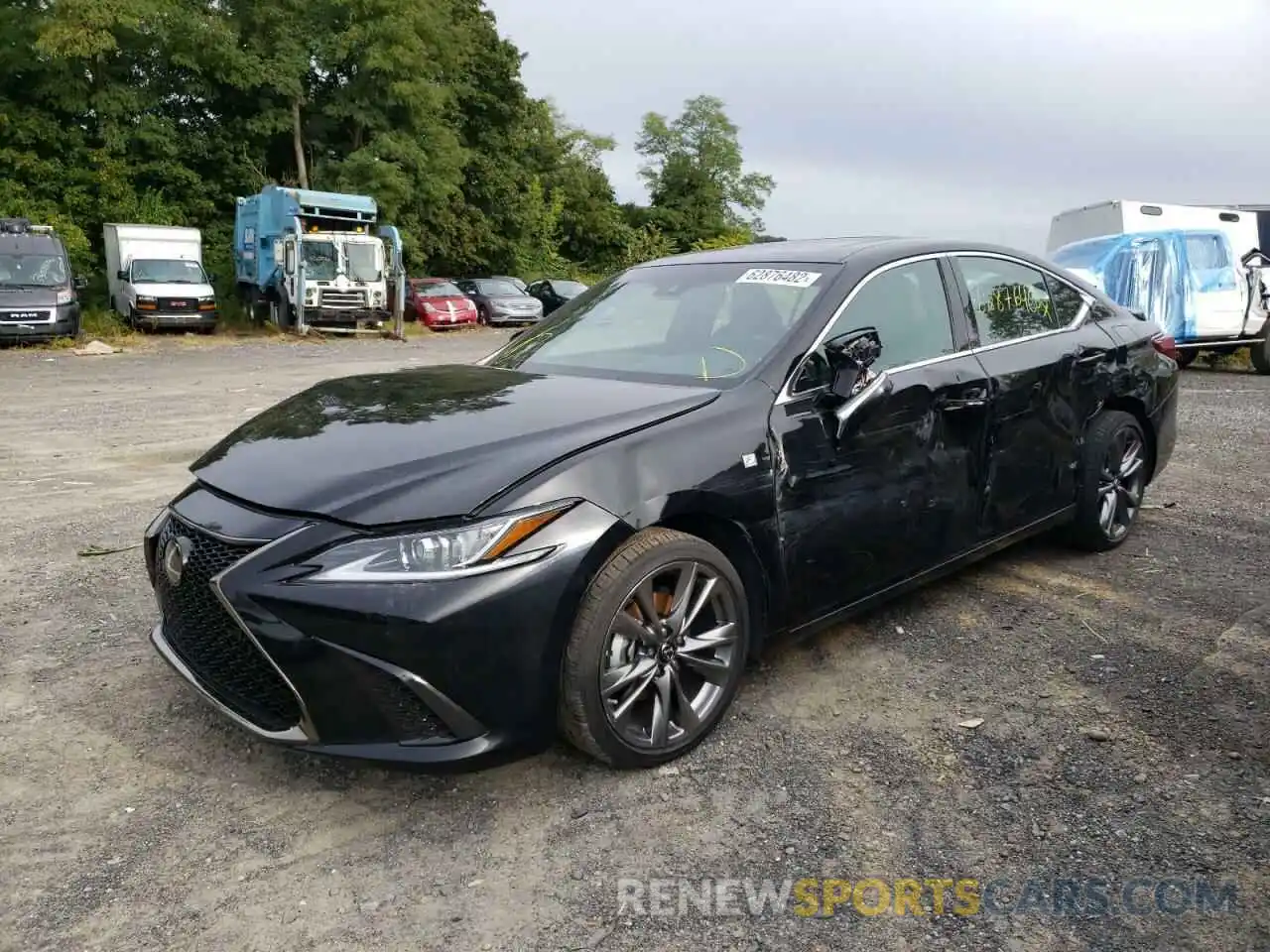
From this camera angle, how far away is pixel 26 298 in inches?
718

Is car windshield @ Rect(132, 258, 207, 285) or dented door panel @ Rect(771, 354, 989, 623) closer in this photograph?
dented door panel @ Rect(771, 354, 989, 623)

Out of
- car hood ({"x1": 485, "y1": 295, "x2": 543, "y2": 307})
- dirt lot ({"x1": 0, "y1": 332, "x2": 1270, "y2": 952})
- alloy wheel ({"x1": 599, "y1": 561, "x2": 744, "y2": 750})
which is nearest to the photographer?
dirt lot ({"x1": 0, "y1": 332, "x2": 1270, "y2": 952})

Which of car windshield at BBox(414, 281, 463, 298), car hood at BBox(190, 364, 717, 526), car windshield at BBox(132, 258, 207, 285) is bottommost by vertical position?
car hood at BBox(190, 364, 717, 526)

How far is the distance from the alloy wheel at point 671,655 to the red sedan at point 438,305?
2417 cm

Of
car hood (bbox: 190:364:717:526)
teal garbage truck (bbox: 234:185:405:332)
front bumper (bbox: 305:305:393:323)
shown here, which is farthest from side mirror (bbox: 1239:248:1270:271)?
front bumper (bbox: 305:305:393:323)

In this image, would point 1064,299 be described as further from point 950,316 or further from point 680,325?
point 680,325

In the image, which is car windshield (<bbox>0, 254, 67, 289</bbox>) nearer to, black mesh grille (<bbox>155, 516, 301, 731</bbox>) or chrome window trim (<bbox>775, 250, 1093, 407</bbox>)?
black mesh grille (<bbox>155, 516, 301, 731</bbox>)

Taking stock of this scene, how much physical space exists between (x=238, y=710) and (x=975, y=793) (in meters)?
2.15

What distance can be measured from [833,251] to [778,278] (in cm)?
31

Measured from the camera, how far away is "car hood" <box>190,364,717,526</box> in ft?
8.77

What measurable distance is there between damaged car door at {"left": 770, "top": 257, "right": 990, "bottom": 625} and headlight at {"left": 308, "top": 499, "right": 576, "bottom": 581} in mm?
1025

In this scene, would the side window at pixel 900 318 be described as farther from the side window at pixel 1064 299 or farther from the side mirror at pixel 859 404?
the side window at pixel 1064 299

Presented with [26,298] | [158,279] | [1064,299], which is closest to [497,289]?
[158,279]

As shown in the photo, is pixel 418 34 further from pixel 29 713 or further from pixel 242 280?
pixel 29 713
